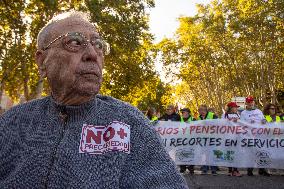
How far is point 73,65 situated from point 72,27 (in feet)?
0.60

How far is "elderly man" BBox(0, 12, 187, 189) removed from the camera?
1568 millimetres

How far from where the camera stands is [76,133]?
1658 millimetres

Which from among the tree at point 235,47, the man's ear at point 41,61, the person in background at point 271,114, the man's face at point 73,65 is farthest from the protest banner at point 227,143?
the tree at point 235,47

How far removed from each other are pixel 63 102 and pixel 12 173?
0.35m

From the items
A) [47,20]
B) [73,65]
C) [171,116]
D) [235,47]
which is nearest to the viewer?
[73,65]

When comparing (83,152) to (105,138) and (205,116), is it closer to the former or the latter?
(105,138)

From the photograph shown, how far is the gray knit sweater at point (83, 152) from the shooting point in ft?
5.12

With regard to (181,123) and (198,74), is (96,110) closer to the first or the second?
(181,123)

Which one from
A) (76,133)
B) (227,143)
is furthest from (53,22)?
(227,143)

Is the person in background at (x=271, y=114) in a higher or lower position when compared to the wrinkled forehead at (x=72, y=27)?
lower

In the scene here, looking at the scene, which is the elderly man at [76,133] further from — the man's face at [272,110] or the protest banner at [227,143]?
the man's face at [272,110]

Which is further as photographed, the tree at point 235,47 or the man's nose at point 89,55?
the tree at point 235,47

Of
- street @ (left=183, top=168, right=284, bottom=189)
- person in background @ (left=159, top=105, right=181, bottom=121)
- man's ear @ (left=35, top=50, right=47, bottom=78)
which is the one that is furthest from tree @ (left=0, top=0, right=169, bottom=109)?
man's ear @ (left=35, top=50, right=47, bottom=78)

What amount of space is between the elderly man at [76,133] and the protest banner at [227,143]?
7.84 metres
